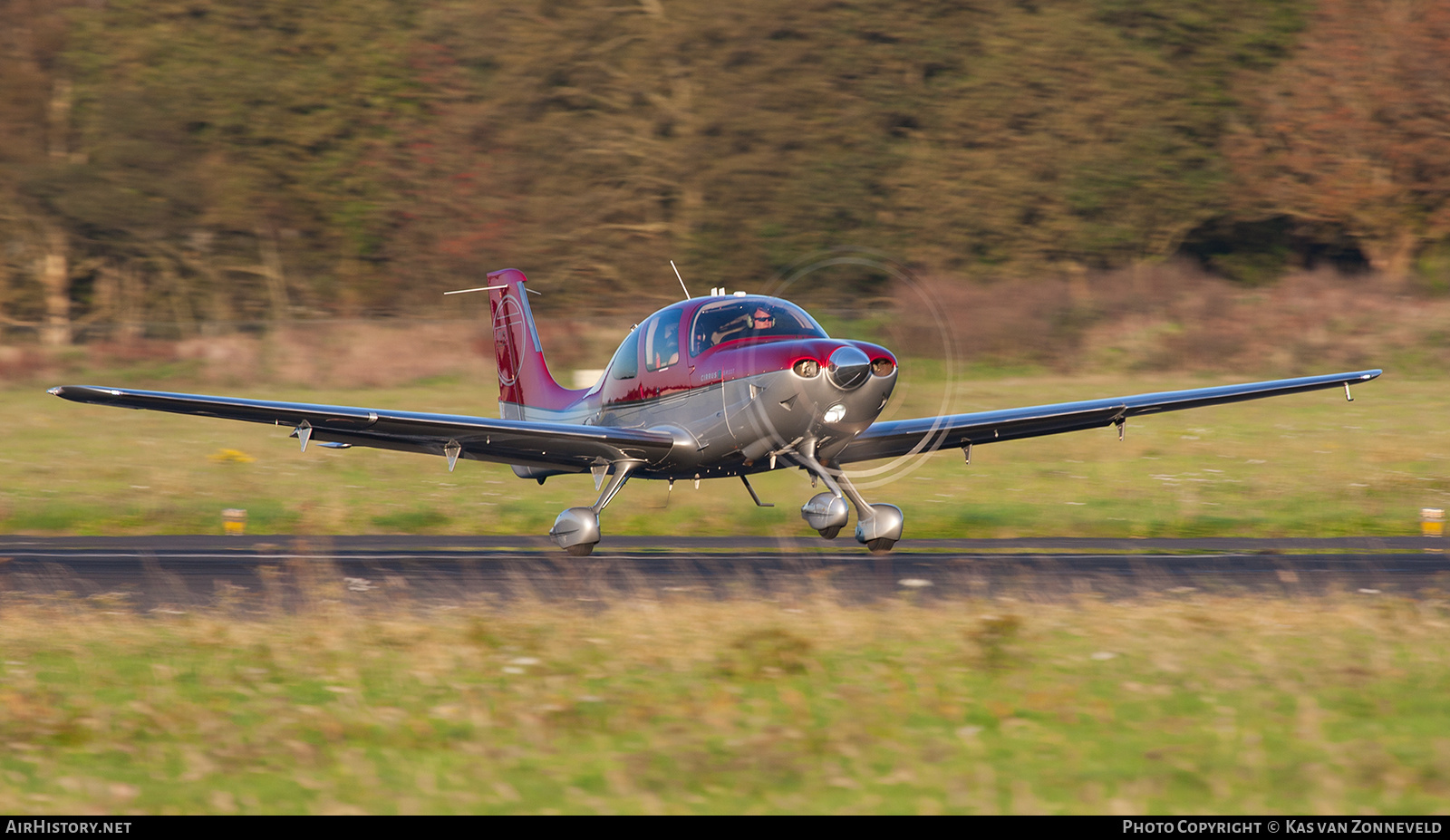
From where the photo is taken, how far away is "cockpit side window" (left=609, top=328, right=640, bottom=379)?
15.4m

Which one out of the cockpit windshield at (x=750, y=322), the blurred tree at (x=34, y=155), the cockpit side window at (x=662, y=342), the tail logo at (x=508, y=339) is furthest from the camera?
the blurred tree at (x=34, y=155)

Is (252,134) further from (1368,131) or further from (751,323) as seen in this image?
(751,323)

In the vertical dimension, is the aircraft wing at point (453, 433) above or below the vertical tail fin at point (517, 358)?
above

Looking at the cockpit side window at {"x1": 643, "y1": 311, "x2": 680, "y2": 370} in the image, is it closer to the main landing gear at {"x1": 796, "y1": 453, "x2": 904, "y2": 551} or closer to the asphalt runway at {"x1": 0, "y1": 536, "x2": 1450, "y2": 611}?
the main landing gear at {"x1": 796, "y1": 453, "x2": 904, "y2": 551}

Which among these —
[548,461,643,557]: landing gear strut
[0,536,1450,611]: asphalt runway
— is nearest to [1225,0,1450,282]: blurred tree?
[0,536,1450,611]: asphalt runway

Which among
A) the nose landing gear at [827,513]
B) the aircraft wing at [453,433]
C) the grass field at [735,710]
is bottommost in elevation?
the nose landing gear at [827,513]

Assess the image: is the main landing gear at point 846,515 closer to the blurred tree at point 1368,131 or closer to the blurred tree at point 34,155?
the blurred tree at point 1368,131

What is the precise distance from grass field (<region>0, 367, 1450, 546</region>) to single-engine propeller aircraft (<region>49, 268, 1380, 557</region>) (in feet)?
2.37

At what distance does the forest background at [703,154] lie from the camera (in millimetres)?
38875

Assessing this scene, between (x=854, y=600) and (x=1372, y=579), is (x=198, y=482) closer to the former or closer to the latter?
(x=854, y=600)

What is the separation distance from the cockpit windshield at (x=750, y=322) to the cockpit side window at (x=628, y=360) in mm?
1130

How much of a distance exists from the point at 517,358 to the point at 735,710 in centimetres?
1265

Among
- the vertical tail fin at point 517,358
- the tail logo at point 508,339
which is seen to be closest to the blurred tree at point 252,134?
the vertical tail fin at point 517,358

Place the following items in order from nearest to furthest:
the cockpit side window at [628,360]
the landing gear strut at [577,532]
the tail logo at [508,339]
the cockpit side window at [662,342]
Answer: the landing gear strut at [577,532] → the cockpit side window at [662,342] → the cockpit side window at [628,360] → the tail logo at [508,339]
